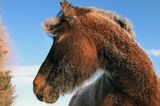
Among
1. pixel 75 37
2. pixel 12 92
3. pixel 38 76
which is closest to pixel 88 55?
pixel 75 37

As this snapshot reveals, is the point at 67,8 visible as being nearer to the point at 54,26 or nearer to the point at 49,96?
the point at 54,26

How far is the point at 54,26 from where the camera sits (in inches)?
302

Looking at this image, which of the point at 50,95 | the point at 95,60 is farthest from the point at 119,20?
the point at 50,95

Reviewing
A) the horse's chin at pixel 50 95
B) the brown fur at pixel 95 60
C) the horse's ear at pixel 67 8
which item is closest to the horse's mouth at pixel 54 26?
the brown fur at pixel 95 60

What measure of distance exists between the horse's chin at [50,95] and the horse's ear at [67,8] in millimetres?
1149

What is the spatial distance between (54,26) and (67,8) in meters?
0.35

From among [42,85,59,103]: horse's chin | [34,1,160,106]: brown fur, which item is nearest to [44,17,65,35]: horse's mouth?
[34,1,160,106]: brown fur

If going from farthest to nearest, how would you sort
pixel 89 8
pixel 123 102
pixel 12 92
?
pixel 12 92 < pixel 89 8 < pixel 123 102

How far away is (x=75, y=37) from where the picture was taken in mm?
7480

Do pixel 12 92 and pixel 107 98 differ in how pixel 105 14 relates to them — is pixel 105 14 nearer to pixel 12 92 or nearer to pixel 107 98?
pixel 107 98

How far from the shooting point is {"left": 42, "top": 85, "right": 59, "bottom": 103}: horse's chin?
A: 24.4 ft

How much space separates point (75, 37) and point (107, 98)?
3.36 feet

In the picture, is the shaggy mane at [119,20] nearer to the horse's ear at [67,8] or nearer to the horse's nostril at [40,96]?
the horse's ear at [67,8]

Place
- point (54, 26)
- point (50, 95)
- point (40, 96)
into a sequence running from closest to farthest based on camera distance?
1. point (40, 96)
2. point (50, 95)
3. point (54, 26)
